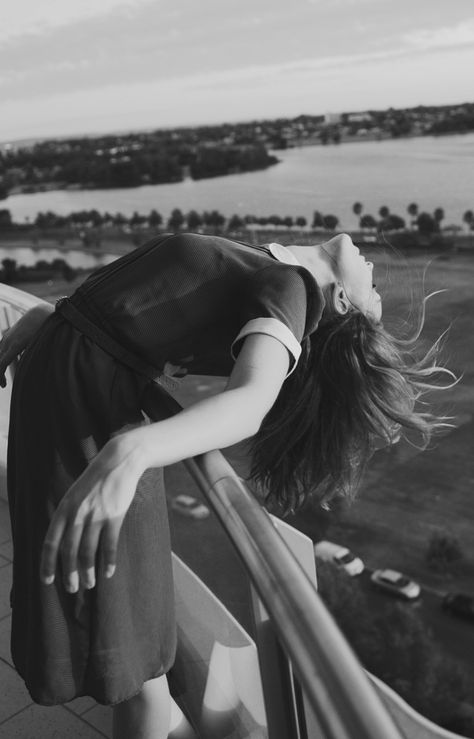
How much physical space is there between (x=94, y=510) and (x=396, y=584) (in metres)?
36.6

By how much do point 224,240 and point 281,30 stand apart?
96502 mm

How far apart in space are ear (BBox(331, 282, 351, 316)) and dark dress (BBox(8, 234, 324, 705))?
0.09m

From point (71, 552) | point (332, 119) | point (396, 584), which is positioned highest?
point (71, 552)

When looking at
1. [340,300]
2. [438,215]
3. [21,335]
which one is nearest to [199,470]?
[340,300]

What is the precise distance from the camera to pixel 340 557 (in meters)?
35.9

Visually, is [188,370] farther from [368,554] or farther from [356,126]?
[356,126]

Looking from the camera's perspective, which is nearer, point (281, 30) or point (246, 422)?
point (246, 422)

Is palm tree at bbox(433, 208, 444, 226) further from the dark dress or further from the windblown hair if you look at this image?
the dark dress

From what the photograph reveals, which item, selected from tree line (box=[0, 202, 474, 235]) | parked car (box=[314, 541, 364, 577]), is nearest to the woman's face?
parked car (box=[314, 541, 364, 577])

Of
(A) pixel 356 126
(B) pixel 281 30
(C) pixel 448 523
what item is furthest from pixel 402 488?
(B) pixel 281 30

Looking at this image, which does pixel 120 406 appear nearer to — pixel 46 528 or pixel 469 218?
pixel 46 528

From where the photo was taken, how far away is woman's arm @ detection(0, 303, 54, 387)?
1316mm

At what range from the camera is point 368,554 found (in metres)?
37.7

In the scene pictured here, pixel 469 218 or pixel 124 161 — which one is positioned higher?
pixel 124 161
